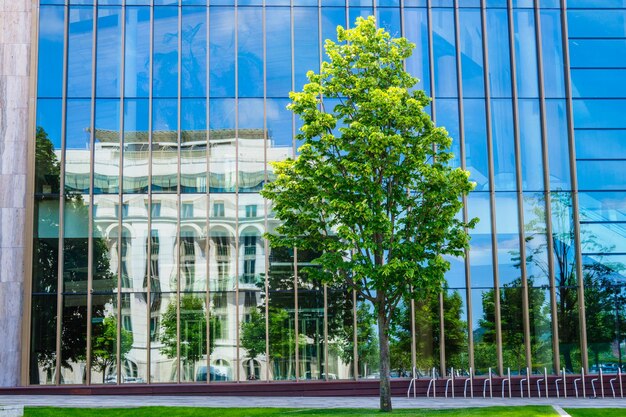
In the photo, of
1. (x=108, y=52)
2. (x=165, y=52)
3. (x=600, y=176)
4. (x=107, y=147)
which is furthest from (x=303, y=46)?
(x=600, y=176)

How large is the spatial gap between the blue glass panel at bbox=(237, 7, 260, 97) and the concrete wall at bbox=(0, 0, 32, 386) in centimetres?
741

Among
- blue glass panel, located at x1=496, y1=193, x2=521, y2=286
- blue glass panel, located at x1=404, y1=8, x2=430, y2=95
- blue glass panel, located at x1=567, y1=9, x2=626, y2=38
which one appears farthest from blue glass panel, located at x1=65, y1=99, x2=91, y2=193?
blue glass panel, located at x1=567, y1=9, x2=626, y2=38

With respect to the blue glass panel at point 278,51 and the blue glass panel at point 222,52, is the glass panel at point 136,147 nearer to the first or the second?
the blue glass panel at point 222,52

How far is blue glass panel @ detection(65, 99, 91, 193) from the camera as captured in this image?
2794 centimetres

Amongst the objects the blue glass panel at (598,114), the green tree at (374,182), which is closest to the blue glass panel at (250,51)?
the green tree at (374,182)

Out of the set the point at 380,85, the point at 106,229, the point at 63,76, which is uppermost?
the point at 63,76

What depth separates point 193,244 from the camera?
28.0m

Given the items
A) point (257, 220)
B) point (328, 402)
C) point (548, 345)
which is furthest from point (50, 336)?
point (548, 345)

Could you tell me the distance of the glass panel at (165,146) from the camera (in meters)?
28.1

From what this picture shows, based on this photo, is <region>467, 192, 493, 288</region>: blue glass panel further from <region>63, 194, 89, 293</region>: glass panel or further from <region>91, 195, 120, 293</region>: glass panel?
<region>63, 194, 89, 293</region>: glass panel

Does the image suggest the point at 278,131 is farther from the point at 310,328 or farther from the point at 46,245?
the point at 46,245

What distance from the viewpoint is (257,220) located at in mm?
28109

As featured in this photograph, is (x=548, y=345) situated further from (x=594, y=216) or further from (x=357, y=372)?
(x=357, y=372)

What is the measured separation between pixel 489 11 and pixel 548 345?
12.3 m
